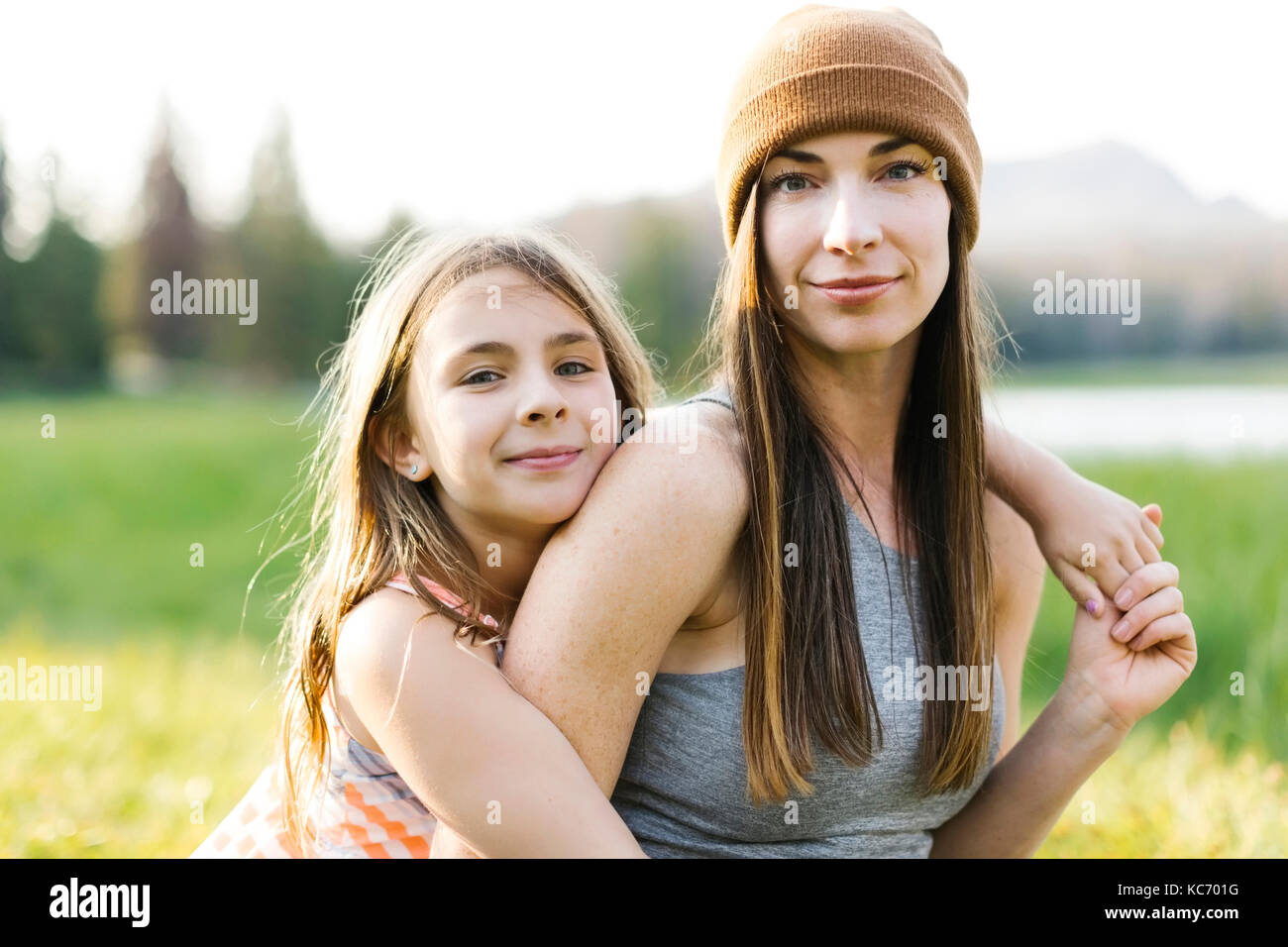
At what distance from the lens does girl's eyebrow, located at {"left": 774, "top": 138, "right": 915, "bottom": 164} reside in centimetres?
227

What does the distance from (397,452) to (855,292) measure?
1015 mm

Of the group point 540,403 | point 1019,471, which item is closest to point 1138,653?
point 1019,471

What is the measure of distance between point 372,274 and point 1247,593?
481 centimetres

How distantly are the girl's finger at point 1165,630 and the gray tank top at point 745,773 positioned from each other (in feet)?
1.30

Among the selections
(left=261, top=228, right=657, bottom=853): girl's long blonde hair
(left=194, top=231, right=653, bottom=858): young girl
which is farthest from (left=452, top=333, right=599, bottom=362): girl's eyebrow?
(left=261, top=228, right=657, bottom=853): girl's long blonde hair

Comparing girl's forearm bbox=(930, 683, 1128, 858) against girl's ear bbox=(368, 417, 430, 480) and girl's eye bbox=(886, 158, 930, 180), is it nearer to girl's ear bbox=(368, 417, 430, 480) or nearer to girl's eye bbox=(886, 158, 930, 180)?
girl's eye bbox=(886, 158, 930, 180)

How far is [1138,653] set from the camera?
2508mm

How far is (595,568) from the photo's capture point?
6.66 feet

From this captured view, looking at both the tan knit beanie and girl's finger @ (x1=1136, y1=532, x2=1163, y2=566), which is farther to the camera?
girl's finger @ (x1=1136, y1=532, x2=1163, y2=566)

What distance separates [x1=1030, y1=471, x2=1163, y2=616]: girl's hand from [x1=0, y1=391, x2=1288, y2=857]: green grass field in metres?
0.27

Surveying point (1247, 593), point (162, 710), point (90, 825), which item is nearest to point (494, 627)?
point (90, 825)

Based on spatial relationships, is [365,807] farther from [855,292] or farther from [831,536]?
[855,292]

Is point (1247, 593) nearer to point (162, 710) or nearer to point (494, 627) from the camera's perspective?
point (494, 627)

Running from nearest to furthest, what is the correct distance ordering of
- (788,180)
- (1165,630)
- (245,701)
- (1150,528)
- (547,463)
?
1. (547,463)
2. (788,180)
3. (1165,630)
4. (1150,528)
5. (245,701)
